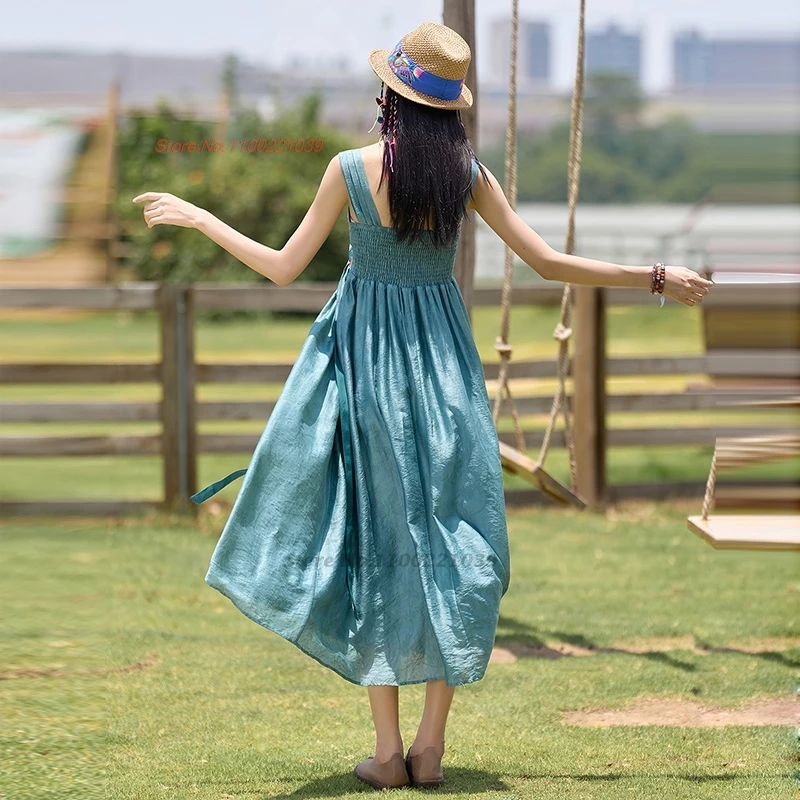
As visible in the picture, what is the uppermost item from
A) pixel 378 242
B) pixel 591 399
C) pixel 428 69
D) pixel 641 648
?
pixel 428 69

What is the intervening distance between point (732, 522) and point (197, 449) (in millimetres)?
3586

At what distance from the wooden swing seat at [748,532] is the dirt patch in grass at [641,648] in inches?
32.6

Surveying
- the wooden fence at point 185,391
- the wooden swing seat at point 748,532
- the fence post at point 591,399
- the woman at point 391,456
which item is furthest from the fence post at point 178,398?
the woman at point 391,456

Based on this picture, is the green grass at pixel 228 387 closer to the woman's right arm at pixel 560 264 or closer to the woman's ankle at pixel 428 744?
the woman's right arm at pixel 560 264

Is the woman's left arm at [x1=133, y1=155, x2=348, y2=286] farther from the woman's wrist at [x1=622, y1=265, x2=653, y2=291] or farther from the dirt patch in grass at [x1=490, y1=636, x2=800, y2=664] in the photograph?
the dirt patch in grass at [x1=490, y1=636, x2=800, y2=664]

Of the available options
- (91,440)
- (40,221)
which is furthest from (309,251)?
(40,221)

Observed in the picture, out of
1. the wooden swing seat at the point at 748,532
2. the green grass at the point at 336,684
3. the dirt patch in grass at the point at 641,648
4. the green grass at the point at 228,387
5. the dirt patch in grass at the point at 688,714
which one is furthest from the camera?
the green grass at the point at 228,387

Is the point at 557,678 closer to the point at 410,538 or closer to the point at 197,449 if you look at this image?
the point at 410,538

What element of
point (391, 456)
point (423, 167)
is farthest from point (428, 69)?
point (391, 456)

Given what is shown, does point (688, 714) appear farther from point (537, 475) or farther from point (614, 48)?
point (614, 48)

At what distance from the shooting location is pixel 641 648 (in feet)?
14.8

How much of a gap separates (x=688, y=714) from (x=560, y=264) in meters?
1.50

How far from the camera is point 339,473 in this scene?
9.85ft

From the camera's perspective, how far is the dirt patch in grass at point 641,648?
4.44m
